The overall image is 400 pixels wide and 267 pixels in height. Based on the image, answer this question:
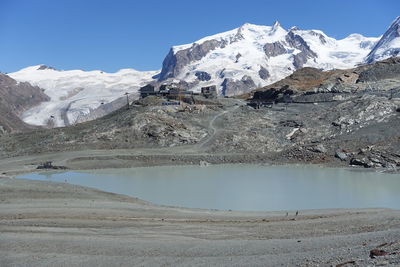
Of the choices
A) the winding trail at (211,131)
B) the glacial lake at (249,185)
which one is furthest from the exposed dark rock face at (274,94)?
the glacial lake at (249,185)

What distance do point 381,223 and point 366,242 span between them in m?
5.39

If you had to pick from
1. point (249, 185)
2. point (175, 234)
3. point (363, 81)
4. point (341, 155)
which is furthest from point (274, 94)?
point (175, 234)

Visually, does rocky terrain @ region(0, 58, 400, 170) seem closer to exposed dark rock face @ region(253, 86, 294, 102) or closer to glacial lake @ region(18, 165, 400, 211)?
glacial lake @ region(18, 165, 400, 211)

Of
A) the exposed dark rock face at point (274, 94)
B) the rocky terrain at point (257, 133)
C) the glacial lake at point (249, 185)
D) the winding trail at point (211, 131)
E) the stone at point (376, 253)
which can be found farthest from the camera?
the exposed dark rock face at point (274, 94)

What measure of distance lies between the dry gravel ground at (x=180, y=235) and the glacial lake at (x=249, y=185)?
11.9ft

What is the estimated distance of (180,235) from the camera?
830 inches

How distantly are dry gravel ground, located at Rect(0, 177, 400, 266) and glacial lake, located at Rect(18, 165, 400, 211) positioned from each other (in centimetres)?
364

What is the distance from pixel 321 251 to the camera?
17.2 m

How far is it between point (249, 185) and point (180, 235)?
1923 centimetres

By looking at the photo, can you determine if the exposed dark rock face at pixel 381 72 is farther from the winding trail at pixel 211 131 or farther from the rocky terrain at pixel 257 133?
the winding trail at pixel 211 131

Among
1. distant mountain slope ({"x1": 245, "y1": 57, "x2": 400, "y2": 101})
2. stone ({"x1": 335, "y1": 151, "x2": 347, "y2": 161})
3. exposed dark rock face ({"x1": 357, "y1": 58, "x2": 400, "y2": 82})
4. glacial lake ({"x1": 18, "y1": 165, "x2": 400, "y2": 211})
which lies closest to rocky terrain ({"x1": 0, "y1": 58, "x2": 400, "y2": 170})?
stone ({"x1": 335, "y1": 151, "x2": 347, "y2": 161})

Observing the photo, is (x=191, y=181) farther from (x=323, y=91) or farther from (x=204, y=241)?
(x=323, y=91)

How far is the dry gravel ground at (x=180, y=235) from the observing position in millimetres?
16922

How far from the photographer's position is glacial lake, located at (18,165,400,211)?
31.9 meters
